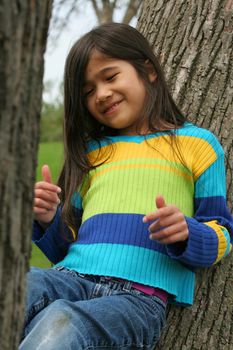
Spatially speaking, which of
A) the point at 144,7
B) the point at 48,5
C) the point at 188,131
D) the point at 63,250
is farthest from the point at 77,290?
the point at 144,7

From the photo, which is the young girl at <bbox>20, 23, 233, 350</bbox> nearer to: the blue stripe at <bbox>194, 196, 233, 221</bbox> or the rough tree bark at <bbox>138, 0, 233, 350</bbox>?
the blue stripe at <bbox>194, 196, 233, 221</bbox>

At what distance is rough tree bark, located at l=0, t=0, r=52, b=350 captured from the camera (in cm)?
121

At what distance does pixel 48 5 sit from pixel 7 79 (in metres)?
0.22

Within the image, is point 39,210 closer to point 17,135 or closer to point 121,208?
point 121,208

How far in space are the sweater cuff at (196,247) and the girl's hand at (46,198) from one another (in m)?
0.44

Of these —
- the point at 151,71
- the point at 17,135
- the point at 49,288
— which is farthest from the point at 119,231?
the point at 17,135

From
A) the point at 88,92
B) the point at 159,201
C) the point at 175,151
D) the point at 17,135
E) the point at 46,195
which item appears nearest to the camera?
the point at 17,135

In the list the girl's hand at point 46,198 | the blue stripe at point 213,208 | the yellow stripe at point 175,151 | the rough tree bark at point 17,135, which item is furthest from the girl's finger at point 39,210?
the rough tree bark at point 17,135

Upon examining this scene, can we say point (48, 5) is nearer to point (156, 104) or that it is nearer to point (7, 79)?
point (7, 79)

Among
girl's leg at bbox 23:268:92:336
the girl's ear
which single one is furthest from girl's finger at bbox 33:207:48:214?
the girl's ear

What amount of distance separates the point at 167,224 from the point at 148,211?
0.31m

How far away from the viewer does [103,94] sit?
8.16 feet

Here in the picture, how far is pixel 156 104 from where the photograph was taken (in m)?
2.61

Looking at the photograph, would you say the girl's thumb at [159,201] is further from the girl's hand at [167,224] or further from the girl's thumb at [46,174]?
the girl's thumb at [46,174]
